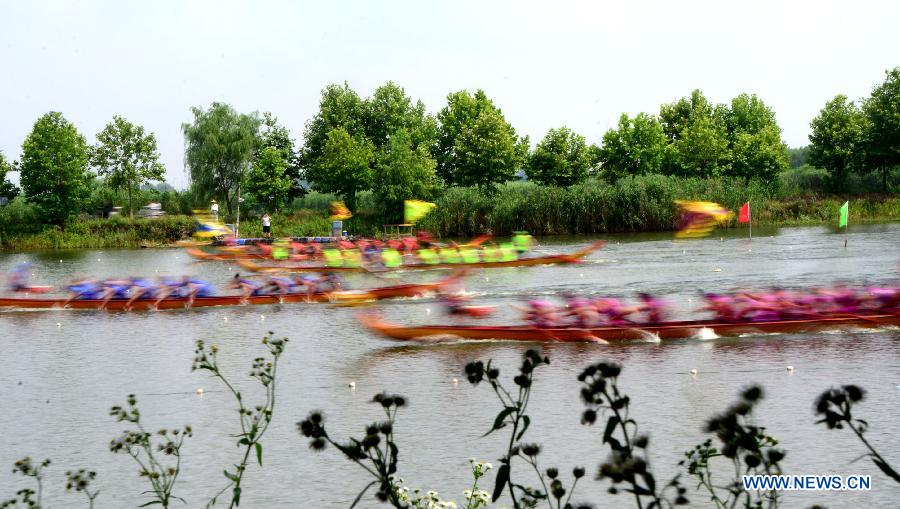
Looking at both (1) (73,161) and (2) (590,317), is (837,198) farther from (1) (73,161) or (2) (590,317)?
(1) (73,161)

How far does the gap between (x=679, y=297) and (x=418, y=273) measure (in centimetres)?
1306

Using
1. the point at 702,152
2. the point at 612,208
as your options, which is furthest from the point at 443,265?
the point at 702,152

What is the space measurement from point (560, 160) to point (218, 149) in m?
25.8

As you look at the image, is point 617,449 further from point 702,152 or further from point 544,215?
point 702,152

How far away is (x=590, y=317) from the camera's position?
18125 millimetres

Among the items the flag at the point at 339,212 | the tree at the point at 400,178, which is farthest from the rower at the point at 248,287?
the tree at the point at 400,178

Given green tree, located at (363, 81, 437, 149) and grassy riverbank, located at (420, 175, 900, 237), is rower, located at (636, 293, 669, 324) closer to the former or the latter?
grassy riverbank, located at (420, 175, 900, 237)

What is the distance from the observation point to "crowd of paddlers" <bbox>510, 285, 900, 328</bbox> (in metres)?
18.1

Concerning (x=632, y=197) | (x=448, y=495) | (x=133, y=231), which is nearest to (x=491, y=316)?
(x=448, y=495)

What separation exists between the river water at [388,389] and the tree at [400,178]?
34.2 m

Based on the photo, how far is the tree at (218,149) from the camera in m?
65.9

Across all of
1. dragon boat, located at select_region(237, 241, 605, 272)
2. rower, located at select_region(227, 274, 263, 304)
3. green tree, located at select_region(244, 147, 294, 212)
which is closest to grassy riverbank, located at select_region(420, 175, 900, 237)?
green tree, located at select_region(244, 147, 294, 212)

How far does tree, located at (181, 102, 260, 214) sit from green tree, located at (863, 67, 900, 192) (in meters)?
47.8

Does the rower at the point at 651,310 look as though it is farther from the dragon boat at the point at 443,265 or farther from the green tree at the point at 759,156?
the green tree at the point at 759,156
